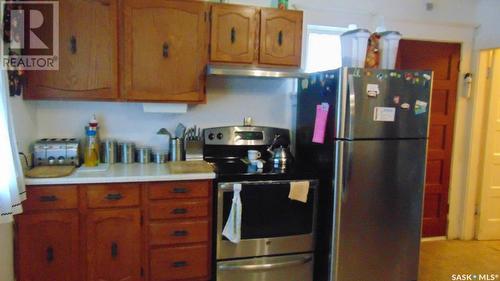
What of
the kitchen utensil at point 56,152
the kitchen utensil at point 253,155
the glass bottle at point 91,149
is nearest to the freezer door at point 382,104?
the kitchen utensil at point 253,155

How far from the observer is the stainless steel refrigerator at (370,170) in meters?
2.24

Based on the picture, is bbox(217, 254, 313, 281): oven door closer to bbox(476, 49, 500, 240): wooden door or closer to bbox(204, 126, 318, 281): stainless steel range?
bbox(204, 126, 318, 281): stainless steel range

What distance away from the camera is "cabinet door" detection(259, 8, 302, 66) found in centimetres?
245

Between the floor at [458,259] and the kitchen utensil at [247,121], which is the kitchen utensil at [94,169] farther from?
the floor at [458,259]

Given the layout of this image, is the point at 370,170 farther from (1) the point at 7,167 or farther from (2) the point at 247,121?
(1) the point at 7,167

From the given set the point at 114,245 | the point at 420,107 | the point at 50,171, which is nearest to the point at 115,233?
the point at 114,245

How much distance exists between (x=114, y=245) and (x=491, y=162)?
3.42 m

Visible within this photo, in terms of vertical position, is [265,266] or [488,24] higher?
[488,24]

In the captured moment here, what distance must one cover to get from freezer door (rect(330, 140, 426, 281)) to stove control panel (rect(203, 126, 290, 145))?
0.70 m

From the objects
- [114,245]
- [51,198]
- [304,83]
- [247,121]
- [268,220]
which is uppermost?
[304,83]

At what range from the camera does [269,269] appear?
91.9 inches

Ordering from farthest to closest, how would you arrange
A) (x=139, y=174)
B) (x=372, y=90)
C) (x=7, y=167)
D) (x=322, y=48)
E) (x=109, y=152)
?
(x=322, y=48) < (x=109, y=152) < (x=372, y=90) < (x=139, y=174) < (x=7, y=167)

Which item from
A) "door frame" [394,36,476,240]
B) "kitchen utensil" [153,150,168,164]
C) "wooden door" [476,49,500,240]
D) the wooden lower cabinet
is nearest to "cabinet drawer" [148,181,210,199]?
the wooden lower cabinet

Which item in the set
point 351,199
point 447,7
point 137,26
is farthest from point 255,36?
point 447,7
